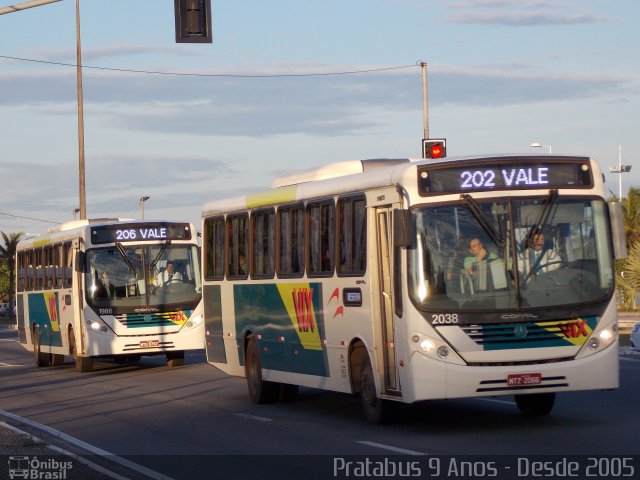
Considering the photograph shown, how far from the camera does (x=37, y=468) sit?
12.6 meters

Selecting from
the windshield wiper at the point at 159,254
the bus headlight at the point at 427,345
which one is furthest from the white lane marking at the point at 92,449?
the windshield wiper at the point at 159,254

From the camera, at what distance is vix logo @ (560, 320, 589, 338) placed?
1477 cm

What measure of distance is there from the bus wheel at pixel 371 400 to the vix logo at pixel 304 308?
6.33 feet

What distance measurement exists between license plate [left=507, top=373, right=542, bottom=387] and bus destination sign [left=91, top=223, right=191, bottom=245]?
50.0 ft

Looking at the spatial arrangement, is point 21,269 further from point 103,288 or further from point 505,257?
point 505,257

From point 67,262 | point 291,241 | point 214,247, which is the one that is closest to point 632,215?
point 67,262

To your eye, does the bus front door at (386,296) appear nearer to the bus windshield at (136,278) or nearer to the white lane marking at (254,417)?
the white lane marking at (254,417)

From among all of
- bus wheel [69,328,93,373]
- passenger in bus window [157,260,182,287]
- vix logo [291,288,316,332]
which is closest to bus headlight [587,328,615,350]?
vix logo [291,288,316,332]

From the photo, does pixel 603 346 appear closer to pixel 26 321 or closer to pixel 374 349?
pixel 374 349

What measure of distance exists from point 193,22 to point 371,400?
582cm

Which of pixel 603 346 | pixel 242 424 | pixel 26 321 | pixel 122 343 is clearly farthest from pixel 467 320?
→ pixel 26 321

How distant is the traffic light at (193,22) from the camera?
60.4ft

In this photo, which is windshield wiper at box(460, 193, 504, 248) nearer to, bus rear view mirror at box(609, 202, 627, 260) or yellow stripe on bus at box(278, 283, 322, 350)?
bus rear view mirror at box(609, 202, 627, 260)

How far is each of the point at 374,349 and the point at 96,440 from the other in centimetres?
340
